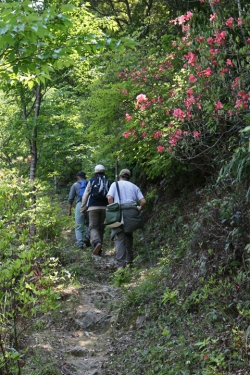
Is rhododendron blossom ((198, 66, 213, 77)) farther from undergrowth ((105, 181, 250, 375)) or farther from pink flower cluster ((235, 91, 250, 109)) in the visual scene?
undergrowth ((105, 181, 250, 375))

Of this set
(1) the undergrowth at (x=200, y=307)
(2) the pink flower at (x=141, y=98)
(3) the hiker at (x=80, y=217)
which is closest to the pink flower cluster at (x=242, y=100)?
(1) the undergrowth at (x=200, y=307)

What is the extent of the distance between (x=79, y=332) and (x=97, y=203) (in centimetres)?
383

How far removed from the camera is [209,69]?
19.8ft

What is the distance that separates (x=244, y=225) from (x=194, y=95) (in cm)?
236

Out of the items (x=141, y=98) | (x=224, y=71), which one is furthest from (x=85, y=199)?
(x=224, y=71)

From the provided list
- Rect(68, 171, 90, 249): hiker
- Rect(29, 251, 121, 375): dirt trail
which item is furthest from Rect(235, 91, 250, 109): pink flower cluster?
Rect(68, 171, 90, 249): hiker

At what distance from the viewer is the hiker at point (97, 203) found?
9.36 metres

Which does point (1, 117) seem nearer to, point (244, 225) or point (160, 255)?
point (160, 255)

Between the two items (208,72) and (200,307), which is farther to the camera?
(208,72)

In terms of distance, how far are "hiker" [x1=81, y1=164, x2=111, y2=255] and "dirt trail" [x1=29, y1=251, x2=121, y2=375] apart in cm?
172

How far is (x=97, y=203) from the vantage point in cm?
944

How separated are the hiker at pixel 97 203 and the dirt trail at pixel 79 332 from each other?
67.6 inches

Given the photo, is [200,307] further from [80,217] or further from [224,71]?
[80,217]

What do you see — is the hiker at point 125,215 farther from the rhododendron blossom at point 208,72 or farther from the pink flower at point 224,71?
the pink flower at point 224,71
